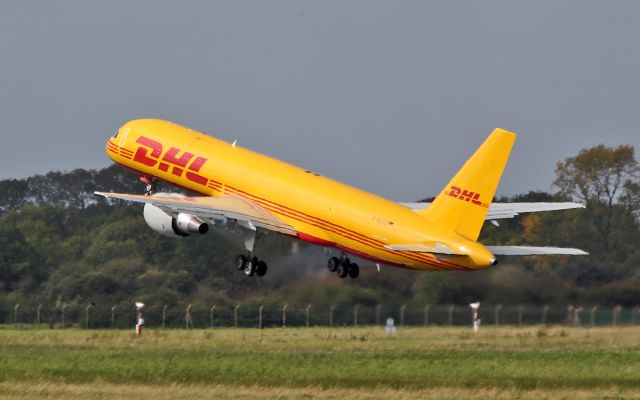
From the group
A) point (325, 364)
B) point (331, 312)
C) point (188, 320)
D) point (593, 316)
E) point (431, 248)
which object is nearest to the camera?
point (325, 364)

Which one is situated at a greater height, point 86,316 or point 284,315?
point 86,316

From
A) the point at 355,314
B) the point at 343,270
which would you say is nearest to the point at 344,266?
the point at 343,270

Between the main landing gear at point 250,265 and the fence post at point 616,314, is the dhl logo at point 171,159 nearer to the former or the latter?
the main landing gear at point 250,265

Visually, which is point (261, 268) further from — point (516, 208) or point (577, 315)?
point (577, 315)

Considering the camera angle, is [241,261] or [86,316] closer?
[241,261]

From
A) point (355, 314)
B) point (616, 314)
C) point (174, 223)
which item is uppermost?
point (174, 223)

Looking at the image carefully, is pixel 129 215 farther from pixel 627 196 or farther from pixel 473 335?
pixel 473 335

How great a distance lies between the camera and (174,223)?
75.2 meters

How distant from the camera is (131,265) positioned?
303 ft

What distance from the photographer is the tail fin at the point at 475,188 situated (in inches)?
2692

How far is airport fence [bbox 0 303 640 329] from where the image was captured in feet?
249

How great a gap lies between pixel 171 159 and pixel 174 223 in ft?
13.8

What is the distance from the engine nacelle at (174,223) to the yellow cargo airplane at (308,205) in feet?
0.13

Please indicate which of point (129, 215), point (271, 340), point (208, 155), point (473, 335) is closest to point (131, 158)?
point (208, 155)
